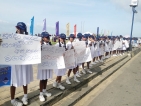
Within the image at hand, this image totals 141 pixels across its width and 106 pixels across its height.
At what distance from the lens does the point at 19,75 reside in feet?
13.3

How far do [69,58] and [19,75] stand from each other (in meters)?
2.28

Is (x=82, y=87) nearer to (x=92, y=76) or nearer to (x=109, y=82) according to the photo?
(x=92, y=76)

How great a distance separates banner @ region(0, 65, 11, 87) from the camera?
12.1 feet

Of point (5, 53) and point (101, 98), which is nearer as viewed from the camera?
point (5, 53)

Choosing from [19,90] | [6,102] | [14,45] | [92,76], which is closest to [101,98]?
[92,76]

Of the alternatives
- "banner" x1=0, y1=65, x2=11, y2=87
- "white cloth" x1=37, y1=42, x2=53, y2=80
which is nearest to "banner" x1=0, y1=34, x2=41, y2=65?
"banner" x1=0, y1=65, x2=11, y2=87

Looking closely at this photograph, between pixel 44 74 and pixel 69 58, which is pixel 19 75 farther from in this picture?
pixel 69 58

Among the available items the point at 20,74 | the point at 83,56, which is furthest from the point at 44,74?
the point at 83,56

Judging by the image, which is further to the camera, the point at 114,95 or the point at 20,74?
the point at 114,95

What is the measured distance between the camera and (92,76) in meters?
8.05

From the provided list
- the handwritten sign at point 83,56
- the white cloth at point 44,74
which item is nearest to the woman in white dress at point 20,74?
the white cloth at point 44,74

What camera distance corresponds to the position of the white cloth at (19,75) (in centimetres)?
396

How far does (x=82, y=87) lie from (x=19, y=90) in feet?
8.15

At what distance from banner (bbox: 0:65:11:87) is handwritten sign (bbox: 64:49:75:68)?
2.25 m
